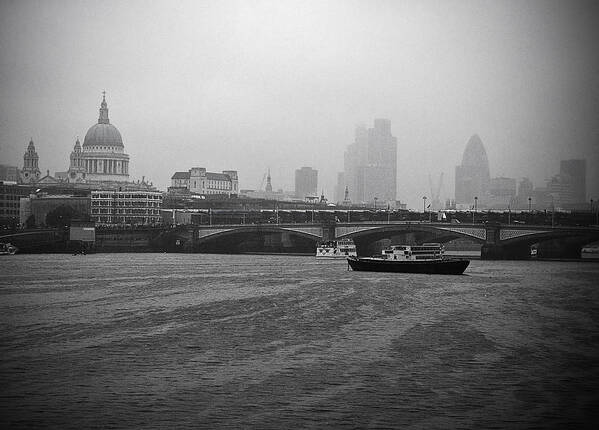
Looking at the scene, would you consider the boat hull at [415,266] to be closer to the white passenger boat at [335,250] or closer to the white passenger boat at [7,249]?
the white passenger boat at [335,250]

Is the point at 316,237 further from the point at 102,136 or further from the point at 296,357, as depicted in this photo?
the point at 102,136

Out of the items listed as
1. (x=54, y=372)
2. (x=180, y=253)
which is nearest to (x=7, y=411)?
(x=54, y=372)

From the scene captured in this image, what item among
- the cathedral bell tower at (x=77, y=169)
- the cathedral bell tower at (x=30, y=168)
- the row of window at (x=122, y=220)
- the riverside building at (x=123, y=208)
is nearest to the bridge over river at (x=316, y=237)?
the row of window at (x=122, y=220)

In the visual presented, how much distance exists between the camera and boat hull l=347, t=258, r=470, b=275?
193ft

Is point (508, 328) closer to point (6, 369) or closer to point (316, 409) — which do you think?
point (316, 409)

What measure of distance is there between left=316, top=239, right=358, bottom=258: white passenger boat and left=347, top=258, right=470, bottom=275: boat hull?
1775 cm

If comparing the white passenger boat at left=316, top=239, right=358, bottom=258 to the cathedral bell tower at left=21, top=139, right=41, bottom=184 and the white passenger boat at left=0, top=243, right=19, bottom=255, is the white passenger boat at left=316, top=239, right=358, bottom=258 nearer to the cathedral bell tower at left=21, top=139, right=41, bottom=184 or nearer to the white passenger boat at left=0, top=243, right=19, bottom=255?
the white passenger boat at left=0, top=243, right=19, bottom=255

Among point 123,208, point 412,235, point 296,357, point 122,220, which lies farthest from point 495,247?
point 123,208

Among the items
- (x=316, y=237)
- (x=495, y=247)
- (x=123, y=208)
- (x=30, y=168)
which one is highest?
(x=30, y=168)

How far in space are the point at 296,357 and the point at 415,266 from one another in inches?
1407

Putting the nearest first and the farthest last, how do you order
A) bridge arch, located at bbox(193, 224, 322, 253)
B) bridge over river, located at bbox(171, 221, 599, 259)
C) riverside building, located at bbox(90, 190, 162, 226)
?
bridge over river, located at bbox(171, 221, 599, 259) < bridge arch, located at bbox(193, 224, 322, 253) < riverside building, located at bbox(90, 190, 162, 226)

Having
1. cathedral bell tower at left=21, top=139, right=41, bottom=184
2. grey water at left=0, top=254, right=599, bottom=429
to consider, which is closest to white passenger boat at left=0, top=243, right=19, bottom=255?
grey water at left=0, top=254, right=599, bottom=429

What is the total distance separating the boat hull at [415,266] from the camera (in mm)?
58781

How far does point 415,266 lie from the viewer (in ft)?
199
